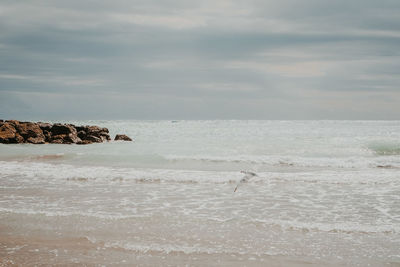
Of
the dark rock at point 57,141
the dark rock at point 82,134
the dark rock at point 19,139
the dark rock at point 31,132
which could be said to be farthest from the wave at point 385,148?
the dark rock at point 19,139

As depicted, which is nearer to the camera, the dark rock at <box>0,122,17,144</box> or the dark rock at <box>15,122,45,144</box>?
the dark rock at <box>0,122,17,144</box>

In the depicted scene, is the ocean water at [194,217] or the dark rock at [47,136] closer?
the ocean water at [194,217]

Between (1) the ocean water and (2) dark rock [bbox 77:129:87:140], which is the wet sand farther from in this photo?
(2) dark rock [bbox 77:129:87:140]

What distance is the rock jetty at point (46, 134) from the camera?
1068 inches

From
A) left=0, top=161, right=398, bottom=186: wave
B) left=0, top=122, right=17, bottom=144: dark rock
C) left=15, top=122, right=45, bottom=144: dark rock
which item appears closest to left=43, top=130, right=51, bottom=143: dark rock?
left=15, top=122, right=45, bottom=144: dark rock

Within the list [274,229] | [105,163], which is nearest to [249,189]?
[274,229]

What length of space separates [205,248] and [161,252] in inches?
27.5

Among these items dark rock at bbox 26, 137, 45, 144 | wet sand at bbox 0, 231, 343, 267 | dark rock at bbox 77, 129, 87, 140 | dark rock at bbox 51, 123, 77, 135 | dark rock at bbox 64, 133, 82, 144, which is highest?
dark rock at bbox 51, 123, 77, 135

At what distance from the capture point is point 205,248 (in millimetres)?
5480

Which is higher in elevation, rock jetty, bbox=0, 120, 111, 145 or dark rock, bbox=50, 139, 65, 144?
rock jetty, bbox=0, 120, 111, 145

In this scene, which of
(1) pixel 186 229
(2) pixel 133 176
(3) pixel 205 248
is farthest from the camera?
(2) pixel 133 176

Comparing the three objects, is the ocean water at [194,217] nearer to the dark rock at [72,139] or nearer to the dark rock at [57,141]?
the dark rock at [57,141]

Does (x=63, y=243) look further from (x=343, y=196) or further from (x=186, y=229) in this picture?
(x=343, y=196)

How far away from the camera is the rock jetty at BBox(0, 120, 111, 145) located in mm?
27125
